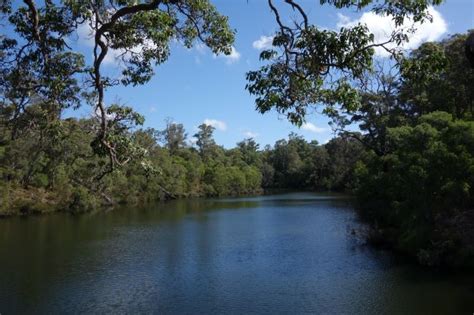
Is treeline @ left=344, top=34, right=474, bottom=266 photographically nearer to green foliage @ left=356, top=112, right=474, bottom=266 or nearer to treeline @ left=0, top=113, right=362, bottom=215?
green foliage @ left=356, top=112, right=474, bottom=266

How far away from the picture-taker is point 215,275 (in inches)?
749

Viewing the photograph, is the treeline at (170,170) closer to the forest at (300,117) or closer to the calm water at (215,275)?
the forest at (300,117)

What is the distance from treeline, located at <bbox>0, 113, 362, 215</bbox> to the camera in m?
41.7

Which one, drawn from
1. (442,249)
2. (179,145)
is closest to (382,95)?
(442,249)

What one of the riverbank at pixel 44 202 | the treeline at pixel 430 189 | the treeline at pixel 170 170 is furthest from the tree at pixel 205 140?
the treeline at pixel 430 189

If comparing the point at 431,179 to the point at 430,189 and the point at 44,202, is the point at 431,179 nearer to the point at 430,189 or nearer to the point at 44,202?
the point at 430,189

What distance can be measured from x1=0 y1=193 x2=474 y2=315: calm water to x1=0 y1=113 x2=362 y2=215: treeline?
16.1 ft

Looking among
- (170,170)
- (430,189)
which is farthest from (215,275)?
(170,170)

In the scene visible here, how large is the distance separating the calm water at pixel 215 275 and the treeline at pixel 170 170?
16.1 feet

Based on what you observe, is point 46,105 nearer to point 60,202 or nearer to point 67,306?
point 67,306

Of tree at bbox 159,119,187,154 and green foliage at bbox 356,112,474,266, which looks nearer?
green foliage at bbox 356,112,474,266

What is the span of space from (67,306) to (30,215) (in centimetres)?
3300

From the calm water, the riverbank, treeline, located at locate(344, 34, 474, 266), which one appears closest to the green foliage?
treeline, located at locate(344, 34, 474, 266)

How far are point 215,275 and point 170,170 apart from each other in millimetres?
50646
